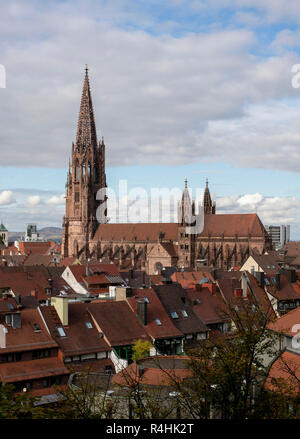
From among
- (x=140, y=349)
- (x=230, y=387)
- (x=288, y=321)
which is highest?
(x=230, y=387)

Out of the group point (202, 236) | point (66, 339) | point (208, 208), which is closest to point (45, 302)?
point (66, 339)

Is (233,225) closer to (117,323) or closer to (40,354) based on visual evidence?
(117,323)

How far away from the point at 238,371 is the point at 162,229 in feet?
446

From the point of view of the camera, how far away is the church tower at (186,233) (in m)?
137

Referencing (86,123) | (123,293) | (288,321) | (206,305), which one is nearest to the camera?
(288,321)

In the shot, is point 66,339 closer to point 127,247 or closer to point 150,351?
point 150,351

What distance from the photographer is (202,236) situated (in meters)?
144

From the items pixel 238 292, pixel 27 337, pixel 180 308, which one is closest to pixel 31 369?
pixel 27 337

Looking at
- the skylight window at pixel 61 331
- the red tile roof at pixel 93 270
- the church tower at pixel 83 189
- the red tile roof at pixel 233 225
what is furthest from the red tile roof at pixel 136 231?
the skylight window at pixel 61 331

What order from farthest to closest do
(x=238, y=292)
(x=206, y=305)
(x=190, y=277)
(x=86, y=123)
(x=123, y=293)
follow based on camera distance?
(x=86, y=123) < (x=190, y=277) < (x=238, y=292) < (x=206, y=305) < (x=123, y=293)

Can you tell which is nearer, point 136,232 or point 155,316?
point 155,316

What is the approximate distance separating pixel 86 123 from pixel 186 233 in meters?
55.3

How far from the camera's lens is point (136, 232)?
15862 cm

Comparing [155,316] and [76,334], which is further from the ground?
[155,316]
